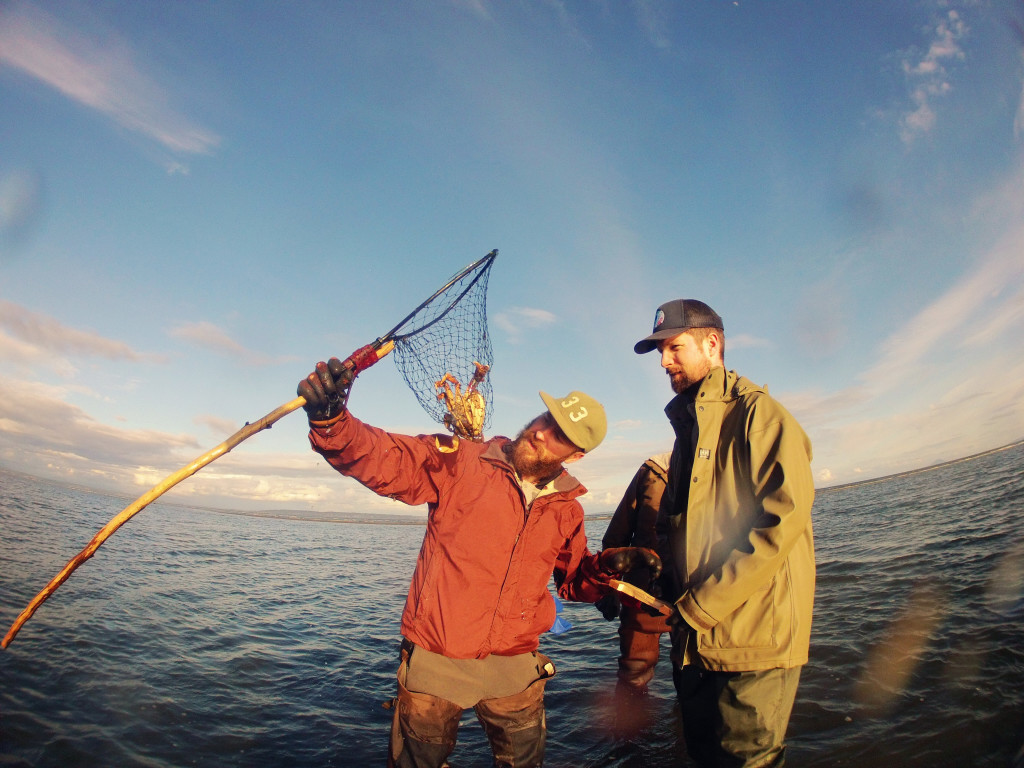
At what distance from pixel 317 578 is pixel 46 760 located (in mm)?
12955

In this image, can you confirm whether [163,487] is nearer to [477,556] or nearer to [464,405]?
[477,556]

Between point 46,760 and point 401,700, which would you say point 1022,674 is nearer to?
point 401,700

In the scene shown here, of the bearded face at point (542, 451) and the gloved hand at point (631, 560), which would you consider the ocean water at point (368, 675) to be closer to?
the gloved hand at point (631, 560)

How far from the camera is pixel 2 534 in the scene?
641 inches

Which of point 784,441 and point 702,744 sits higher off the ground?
point 784,441

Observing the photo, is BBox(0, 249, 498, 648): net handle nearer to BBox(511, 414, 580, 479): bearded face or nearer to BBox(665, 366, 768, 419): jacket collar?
BBox(511, 414, 580, 479): bearded face

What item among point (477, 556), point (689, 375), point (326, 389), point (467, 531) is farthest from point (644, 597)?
point (326, 389)

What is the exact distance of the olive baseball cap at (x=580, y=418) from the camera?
3.81 meters

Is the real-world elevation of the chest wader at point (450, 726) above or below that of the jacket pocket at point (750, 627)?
below

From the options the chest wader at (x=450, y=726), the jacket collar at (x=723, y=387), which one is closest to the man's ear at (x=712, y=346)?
the jacket collar at (x=723, y=387)

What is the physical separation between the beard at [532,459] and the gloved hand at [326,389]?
1536mm

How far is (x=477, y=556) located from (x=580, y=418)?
1412 mm

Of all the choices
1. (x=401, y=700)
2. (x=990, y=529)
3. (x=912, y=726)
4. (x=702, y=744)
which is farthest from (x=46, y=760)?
(x=990, y=529)

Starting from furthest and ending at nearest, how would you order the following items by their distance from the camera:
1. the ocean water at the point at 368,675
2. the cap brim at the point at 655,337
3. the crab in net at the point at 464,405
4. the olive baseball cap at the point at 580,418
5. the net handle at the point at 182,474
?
the crab in net at the point at 464,405, the ocean water at the point at 368,675, the olive baseball cap at the point at 580,418, the cap brim at the point at 655,337, the net handle at the point at 182,474
